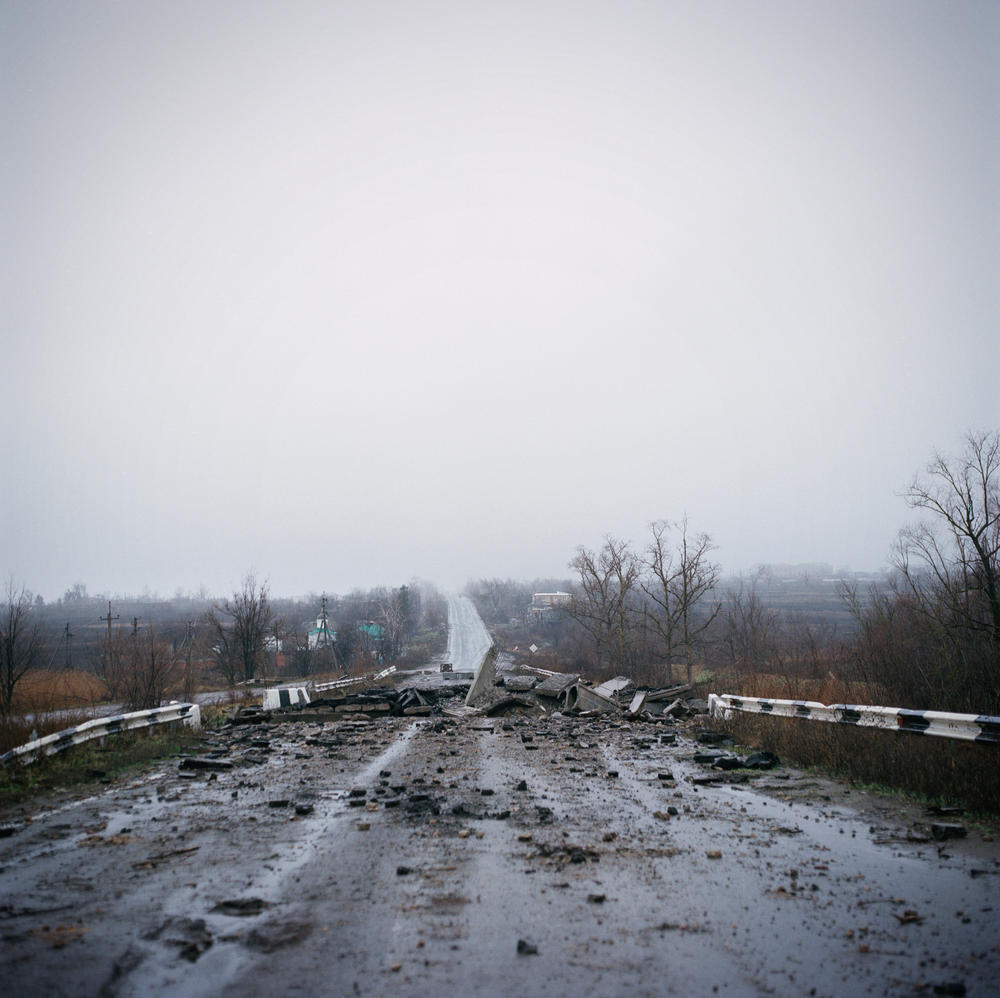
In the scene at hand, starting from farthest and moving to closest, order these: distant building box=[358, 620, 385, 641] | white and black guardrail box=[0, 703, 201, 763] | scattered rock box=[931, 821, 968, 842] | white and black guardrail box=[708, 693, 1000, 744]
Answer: distant building box=[358, 620, 385, 641], white and black guardrail box=[0, 703, 201, 763], white and black guardrail box=[708, 693, 1000, 744], scattered rock box=[931, 821, 968, 842]

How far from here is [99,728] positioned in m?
10.5

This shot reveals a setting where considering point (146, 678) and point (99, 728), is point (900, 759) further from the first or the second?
point (146, 678)

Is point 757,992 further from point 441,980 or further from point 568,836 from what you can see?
point 568,836

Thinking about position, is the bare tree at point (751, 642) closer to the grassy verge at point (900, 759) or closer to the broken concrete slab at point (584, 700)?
the broken concrete slab at point (584, 700)

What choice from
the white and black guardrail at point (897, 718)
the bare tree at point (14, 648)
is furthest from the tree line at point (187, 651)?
the white and black guardrail at point (897, 718)

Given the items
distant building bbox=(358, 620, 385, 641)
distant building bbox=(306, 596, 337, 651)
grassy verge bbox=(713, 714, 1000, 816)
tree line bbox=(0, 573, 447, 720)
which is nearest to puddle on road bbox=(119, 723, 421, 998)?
grassy verge bbox=(713, 714, 1000, 816)

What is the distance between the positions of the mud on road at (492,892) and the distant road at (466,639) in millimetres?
27122

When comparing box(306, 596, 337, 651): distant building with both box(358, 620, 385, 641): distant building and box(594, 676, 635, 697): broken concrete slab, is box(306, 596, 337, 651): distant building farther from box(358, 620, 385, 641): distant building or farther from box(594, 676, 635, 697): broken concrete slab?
box(594, 676, 635, 697): broken concrete slab

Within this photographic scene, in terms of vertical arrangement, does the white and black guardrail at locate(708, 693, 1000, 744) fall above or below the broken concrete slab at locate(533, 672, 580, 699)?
above

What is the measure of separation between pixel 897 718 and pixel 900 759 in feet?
3.94

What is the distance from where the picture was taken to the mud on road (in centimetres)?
343

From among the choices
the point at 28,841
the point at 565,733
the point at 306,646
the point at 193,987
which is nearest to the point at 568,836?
the point at 193,987

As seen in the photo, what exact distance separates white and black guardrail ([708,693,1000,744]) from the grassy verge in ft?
0.43

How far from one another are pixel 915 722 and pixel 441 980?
26.0ft
